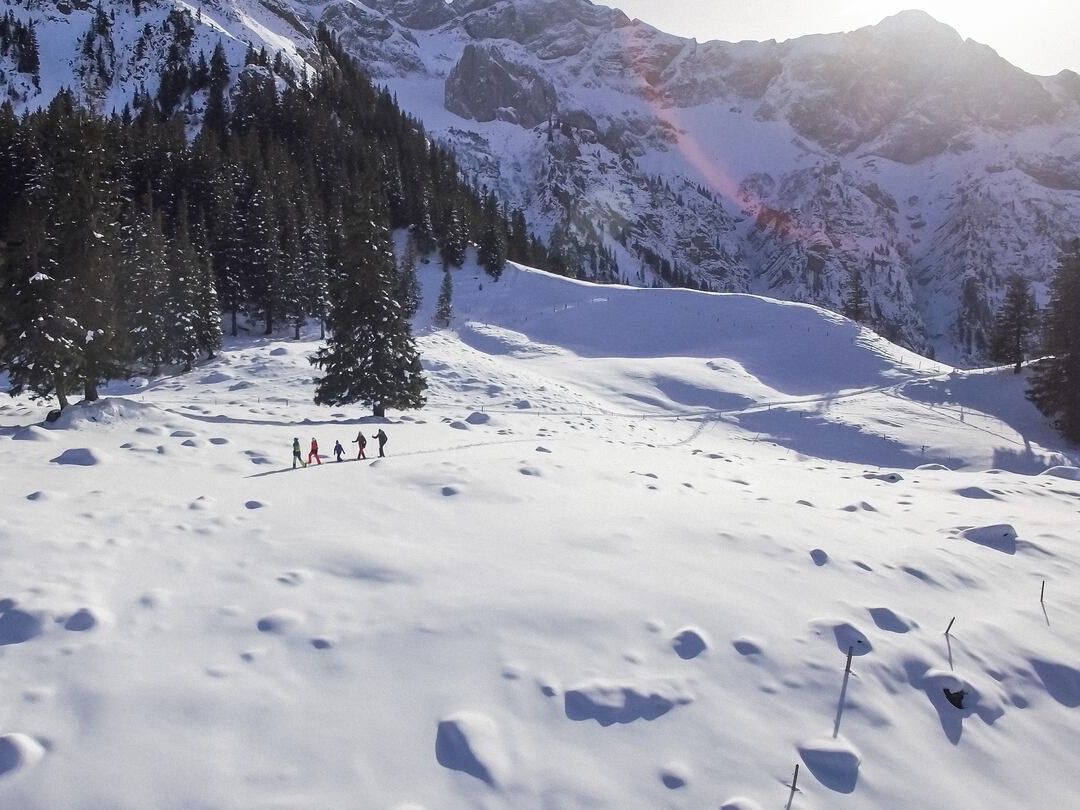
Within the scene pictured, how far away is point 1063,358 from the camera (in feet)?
130

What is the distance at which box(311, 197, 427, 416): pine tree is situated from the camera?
29.0 m

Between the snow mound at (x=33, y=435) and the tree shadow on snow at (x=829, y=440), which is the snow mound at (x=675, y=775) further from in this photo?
the tree shadow on snow at (x=829, y=440)

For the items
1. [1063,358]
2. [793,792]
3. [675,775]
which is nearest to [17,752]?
[675,775]

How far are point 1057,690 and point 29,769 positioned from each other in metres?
11.8

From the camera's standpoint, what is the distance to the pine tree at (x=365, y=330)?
29.0 metres

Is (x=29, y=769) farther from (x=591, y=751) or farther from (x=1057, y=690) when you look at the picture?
(x=1057, y=690)

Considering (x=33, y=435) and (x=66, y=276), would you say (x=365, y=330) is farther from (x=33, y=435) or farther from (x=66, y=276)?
(x=33, y=435)

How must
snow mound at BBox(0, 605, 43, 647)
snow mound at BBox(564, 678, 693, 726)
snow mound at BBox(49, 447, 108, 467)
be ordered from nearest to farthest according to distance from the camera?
snow mound at BBox(564, 678, 693, 726)
snow mound at BBox(0, 605, 43, 647)
snow mound at BBox(49, 447, 108, 467)

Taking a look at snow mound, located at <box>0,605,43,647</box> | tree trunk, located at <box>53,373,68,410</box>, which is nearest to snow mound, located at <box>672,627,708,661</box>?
snow mound, located at <box>0,605,43,647</box>

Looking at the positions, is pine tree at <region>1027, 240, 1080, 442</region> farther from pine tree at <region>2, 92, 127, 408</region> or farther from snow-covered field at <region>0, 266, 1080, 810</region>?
pine tree at <region>2, 92, 127, 408</region>

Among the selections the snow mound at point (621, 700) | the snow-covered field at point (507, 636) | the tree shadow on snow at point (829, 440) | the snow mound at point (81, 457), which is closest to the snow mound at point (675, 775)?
the snow-covered field at point (507, 636)

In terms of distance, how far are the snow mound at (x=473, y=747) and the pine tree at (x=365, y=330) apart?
957 inches

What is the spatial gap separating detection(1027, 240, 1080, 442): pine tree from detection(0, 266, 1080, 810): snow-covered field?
25867mm

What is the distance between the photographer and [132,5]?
14038 centimetres
